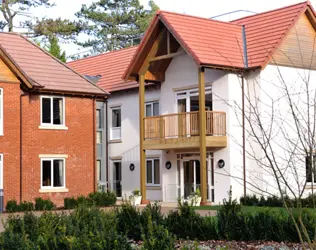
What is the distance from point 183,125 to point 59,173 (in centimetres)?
593

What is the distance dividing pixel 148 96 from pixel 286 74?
8.19m

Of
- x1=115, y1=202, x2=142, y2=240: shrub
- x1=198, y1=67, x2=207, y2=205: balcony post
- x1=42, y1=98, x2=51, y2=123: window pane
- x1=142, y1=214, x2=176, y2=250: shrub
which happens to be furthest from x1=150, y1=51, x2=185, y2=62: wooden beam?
x1=142, y1=214, x2=176, y2=250: shrub

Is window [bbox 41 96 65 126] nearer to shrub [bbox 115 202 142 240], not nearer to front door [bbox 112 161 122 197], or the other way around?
front door [bbox 112 161 122 197]

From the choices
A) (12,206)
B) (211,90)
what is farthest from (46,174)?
(211,90)

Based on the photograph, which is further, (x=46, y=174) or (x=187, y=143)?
(x=46, y=174)

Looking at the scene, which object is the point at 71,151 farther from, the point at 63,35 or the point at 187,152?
the point at 63,35

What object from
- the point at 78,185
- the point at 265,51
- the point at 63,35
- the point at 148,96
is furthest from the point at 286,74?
the point at 63,35

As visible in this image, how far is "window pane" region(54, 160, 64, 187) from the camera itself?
30781mm

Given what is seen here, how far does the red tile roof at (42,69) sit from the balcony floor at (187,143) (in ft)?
11.2

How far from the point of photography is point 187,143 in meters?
30.1

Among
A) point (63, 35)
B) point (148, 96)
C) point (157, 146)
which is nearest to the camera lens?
point (157, 146)

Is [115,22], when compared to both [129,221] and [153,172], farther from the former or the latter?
[129,221]

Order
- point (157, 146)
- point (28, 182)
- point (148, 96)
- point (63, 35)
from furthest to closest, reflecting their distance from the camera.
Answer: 1. point (63, 35)
2. point (148, 96)
3. point (157, 146)
4. point (28, 182)

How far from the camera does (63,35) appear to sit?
5862 cm
